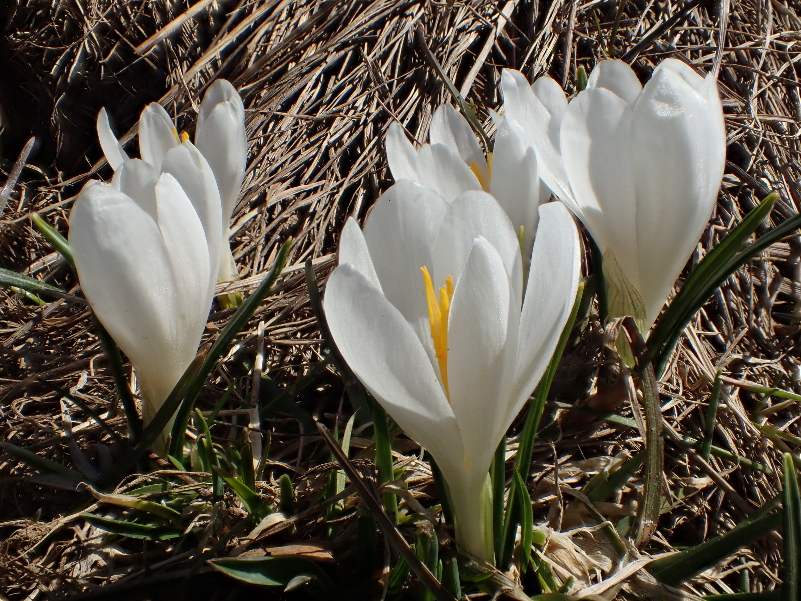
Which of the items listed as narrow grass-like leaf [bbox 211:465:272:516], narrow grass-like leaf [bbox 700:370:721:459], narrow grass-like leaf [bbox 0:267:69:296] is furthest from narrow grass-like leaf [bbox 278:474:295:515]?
narrow grass-like leaf [bbox 700:370:721:459]

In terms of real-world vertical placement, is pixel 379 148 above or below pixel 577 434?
above

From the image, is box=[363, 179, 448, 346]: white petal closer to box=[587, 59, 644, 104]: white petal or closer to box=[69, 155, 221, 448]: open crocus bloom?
box=[69, 155, 221, 448]: open crocus bloom

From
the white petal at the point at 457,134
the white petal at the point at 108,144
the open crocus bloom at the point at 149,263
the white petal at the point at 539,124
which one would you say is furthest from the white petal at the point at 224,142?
the white petal at the point at 539,124

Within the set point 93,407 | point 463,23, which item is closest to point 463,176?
point 93,407

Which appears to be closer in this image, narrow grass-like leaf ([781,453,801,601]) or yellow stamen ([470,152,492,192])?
narrow grass-like leaf ([781,453,801,601])

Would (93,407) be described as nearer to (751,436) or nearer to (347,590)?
(347,590)

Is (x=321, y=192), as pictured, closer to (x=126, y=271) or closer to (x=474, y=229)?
(x=126, y=271)

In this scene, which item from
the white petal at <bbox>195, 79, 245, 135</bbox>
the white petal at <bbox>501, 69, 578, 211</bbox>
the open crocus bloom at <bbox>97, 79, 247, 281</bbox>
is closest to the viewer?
the white petal at <bbox>501, 69, 578, 211</bbox>
